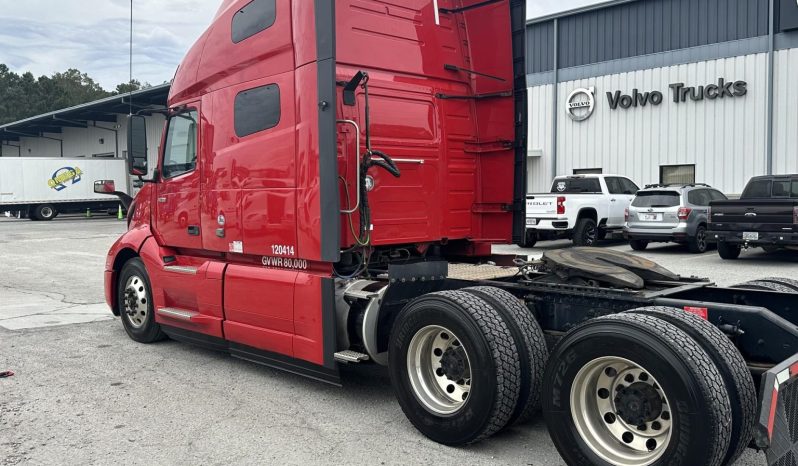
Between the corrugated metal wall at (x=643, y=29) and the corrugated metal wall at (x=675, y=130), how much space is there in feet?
2.48

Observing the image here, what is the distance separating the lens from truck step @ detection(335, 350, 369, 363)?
4957 mm

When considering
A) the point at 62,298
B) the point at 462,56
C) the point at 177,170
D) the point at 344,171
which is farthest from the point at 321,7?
the point at 62,298

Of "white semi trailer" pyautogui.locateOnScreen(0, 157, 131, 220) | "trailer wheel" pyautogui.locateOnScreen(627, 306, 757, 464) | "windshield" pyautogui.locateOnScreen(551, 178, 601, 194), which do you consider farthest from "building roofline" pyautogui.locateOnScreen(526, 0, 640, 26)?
"white semi trailer" pyautogui.locateOnScreen(0, 157, 131, 220)

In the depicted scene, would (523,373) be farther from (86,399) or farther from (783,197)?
(783,197)

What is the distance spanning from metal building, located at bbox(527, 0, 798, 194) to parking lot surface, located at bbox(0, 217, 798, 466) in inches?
695

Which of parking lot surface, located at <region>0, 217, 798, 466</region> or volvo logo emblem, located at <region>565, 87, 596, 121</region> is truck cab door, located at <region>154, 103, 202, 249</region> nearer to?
parking lot surface, located at <region>0, 217, 798, 466</region>

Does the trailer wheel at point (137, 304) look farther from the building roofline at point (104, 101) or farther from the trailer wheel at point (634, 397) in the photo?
the building roofline at point (104, 101)

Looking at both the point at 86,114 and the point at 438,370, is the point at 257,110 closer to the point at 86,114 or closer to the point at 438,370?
the point at 438,370

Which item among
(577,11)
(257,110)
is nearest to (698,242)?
(577,11)

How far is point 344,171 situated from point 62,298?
298 inches

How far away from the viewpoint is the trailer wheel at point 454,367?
406cm

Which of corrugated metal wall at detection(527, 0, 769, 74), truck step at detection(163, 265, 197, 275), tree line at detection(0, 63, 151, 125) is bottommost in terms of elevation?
truck step at detection(163, 265, 197, 275)

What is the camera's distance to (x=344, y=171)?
17.6 feet

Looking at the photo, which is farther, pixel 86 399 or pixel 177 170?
pixel 177 170
